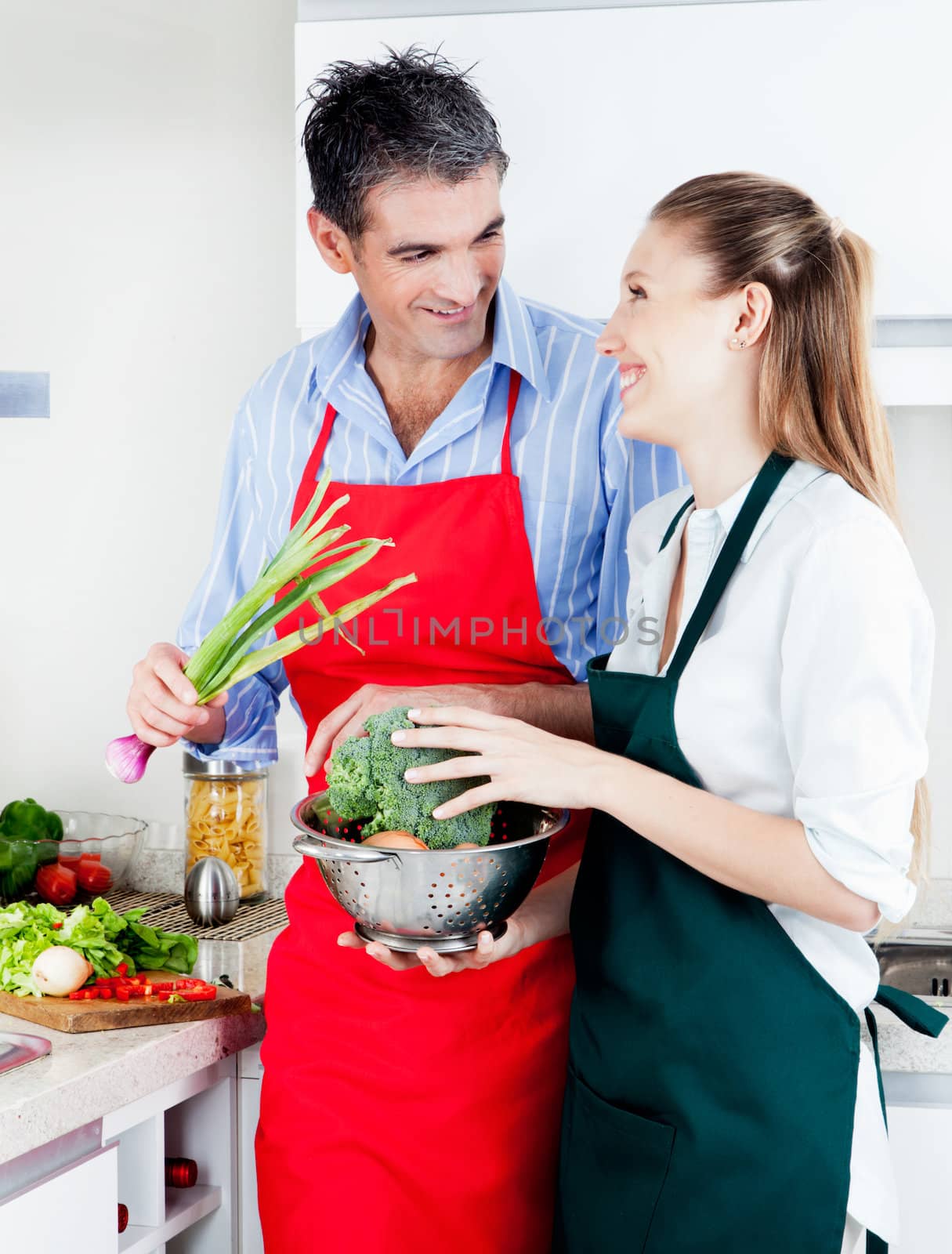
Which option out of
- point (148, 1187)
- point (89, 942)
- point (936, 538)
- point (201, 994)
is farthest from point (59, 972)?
point (936, 538)

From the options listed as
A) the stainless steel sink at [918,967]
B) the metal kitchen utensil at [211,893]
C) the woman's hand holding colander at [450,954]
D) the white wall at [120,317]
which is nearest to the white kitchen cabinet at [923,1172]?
the stainless steel sink at [918,967]

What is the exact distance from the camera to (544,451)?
4.95ft

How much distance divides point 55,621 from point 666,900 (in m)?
1.57

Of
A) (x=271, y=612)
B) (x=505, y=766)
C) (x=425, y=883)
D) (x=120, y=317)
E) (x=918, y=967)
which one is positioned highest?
(x=120, y=317)

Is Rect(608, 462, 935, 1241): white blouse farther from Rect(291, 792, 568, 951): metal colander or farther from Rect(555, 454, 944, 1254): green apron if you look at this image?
Rect(291, 792, 568, 951): metal colander

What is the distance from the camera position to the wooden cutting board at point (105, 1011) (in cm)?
145

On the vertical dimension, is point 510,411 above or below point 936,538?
above

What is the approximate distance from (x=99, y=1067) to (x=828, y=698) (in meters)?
0.87

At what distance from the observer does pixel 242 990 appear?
64.0 inches

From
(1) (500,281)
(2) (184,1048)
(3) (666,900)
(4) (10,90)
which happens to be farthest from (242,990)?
(4) (10,90)

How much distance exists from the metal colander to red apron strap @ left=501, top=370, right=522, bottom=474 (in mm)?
507

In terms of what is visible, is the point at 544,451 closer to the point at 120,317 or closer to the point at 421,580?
the point at 421,580

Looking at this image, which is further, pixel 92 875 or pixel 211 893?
pixel 92 875

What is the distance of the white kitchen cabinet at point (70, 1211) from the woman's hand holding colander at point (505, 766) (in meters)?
0.62
